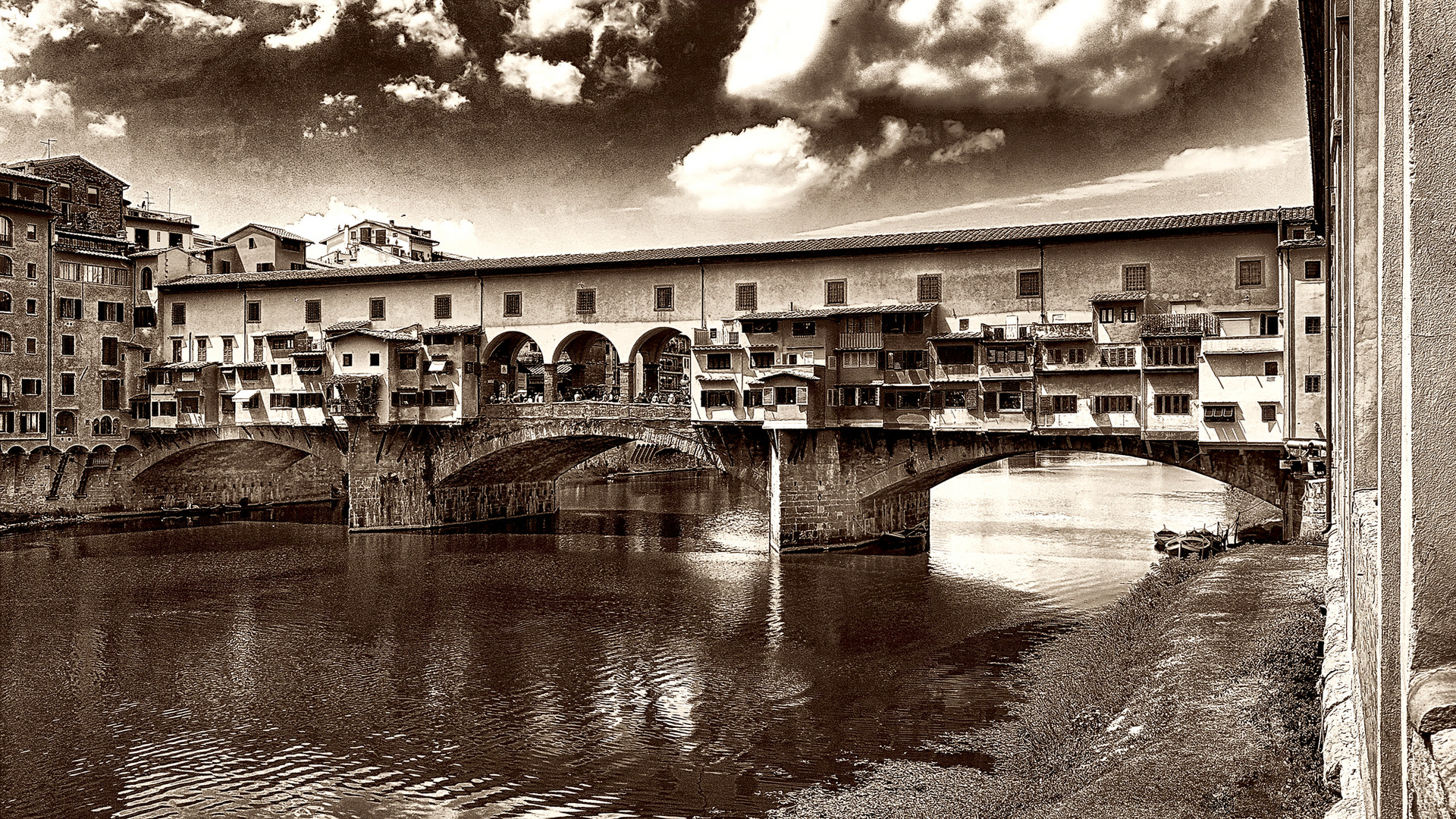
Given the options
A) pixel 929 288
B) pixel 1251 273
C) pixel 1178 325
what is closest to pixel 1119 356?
pixel 1178 325

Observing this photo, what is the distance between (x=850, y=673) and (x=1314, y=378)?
1767 cm

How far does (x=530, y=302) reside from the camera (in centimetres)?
4712

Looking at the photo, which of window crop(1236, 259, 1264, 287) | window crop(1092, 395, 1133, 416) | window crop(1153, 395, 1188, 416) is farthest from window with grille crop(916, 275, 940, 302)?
window crop(1236, 259, 1264, 287)

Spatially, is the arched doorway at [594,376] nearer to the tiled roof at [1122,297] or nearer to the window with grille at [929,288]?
the window with grille at [929,288]

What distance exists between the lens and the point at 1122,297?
36969 mm

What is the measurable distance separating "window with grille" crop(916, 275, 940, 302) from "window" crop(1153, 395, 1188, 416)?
29.1 feet

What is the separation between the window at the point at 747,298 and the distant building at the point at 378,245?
41886 mm

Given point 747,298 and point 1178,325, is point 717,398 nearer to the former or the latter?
point 747,298

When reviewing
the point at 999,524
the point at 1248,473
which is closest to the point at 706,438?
the point at 999,524

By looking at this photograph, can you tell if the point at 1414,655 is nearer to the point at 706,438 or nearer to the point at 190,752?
the point at 190,752

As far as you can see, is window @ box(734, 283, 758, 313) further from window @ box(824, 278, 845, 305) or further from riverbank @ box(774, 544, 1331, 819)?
riverbank @ box(774, 544, 1331, 819)

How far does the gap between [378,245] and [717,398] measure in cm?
4802

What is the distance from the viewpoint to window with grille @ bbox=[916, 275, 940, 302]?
4062cm

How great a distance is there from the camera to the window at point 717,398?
42531 mm
